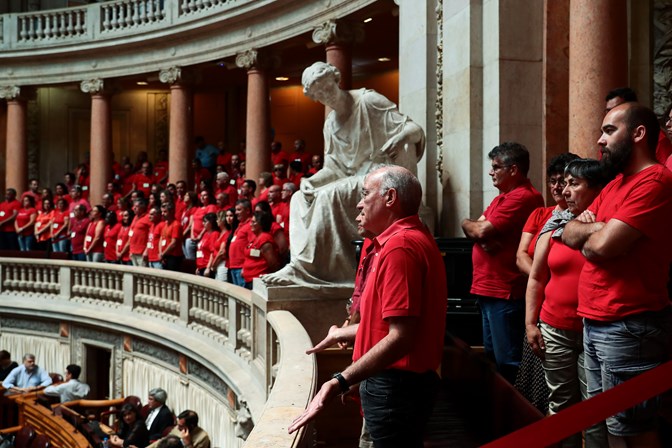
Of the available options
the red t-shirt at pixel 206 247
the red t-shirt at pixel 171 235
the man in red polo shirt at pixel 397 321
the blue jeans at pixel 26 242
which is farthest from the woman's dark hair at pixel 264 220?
the blue jeans at pixel 26 242

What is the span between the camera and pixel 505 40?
312 inches

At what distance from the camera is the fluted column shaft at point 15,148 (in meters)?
21.8

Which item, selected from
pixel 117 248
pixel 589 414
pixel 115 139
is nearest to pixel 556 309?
pixel 589 414

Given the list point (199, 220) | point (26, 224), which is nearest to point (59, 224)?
point (26, 224)

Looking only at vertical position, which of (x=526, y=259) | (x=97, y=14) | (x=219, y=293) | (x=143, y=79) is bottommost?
(x=219, y=293)

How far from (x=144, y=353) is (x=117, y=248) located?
8.03 feet

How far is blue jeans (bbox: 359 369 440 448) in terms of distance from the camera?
308cm

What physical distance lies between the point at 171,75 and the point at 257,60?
3.15m

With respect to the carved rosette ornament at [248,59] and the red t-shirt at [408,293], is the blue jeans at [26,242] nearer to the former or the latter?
the carved rosette ornament at [248,59]

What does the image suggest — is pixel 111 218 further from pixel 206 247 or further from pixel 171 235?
pixel 206 247

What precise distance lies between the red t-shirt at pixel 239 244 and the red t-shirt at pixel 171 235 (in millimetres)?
2967

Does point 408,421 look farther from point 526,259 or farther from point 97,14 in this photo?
point 97,14

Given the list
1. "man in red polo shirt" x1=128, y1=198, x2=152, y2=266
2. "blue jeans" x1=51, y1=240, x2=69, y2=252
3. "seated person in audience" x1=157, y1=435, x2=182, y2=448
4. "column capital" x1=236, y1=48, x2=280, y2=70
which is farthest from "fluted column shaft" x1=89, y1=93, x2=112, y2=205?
"seated person in audience" x1=157, y1=435, x2=182, y2=448

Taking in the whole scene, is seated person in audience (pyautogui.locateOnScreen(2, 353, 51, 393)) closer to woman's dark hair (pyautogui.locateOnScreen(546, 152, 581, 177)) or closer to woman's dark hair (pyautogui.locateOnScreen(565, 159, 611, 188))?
woman's dark hair (pyautogui.locateOnScreen(546, 152, 581, 177))
